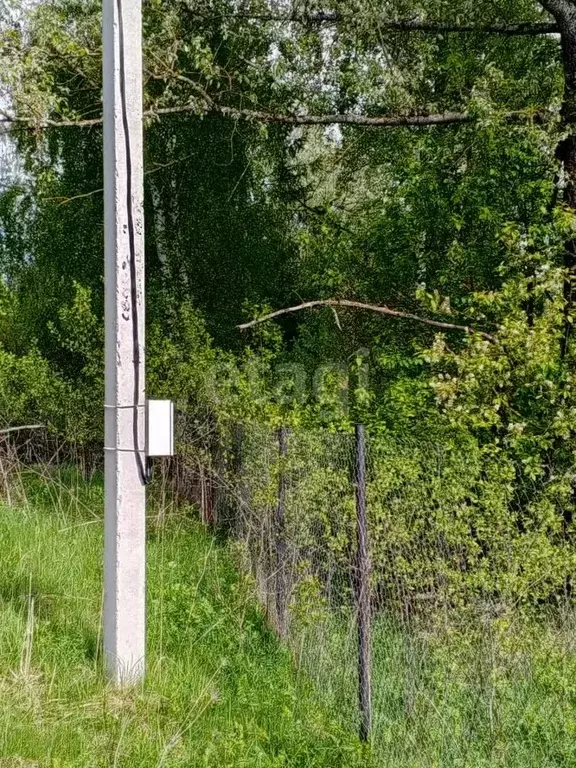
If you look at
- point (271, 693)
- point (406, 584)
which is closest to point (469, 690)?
point (406, 584)

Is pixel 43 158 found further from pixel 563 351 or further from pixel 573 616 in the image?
pixel 573 616

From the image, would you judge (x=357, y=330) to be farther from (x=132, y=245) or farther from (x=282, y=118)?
(x=132, y=245)

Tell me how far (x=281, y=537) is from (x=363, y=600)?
1.55 meters

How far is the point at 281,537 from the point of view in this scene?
5594 mm

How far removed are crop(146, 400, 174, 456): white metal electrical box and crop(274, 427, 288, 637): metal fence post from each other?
1.47m

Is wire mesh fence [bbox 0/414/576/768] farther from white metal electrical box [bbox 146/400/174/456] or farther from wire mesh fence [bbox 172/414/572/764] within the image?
white metal electrical box [bbox 146/400/174/456]

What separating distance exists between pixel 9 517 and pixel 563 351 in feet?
17.9

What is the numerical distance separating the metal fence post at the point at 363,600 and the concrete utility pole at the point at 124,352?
46.7 inches

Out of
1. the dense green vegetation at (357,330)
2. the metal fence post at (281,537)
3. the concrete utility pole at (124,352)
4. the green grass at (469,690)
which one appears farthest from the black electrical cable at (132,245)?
the green grass at (469,690)

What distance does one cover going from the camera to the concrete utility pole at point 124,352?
4.16 m

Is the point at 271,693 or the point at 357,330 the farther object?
the point at 357,330

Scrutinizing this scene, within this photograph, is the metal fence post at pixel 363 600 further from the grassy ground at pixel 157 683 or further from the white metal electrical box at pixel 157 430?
the white metal electrical box at pixel 157 430

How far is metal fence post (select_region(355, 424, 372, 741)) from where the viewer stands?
3980mm

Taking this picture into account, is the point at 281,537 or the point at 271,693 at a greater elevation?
the point at 281,537
